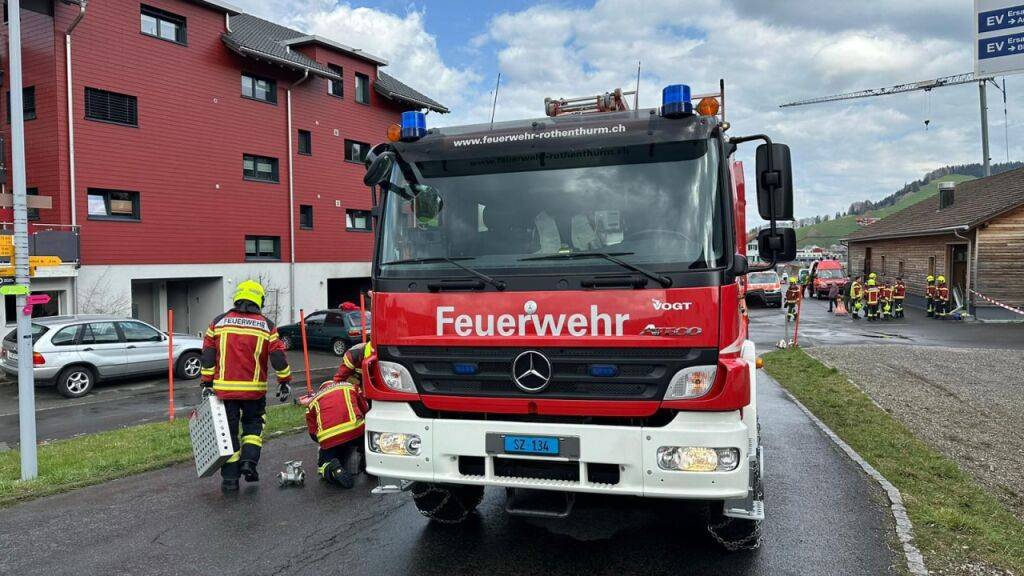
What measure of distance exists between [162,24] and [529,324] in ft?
78.1

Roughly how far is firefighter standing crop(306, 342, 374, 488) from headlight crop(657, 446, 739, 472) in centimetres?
308

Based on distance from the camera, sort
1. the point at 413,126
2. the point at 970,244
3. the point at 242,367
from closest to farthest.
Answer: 1. the point at 413,126
2. the point at 242,367
3. the point at 970,244

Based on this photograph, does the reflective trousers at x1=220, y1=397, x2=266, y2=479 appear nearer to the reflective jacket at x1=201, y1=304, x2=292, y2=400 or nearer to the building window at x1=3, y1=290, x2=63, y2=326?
the reflective jacket at x1=201, y1=304, x2=292, y2=400

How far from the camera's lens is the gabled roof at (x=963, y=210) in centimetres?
2573

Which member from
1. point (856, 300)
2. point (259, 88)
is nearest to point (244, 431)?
point (259, 88)

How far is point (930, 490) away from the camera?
5.96 metres

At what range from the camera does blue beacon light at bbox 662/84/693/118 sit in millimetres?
4105

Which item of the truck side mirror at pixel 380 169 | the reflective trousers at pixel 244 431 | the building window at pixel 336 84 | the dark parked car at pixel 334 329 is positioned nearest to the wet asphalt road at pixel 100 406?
the dark parked car at pixel 334 329

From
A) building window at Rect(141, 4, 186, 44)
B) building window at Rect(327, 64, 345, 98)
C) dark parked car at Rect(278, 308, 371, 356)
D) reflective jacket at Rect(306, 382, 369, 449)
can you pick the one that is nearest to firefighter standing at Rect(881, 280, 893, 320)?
dark parked car at Rect(278, 308, 371, 356)

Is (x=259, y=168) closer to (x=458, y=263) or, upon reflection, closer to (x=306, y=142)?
(x=306, y=142)

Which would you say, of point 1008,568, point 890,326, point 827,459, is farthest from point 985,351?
point 1008,568

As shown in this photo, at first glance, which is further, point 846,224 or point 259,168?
point 846,224

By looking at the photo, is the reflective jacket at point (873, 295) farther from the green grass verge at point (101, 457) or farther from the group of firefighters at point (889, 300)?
the green grass verge at point (101, 457)

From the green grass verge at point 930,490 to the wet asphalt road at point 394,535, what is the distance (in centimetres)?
30
